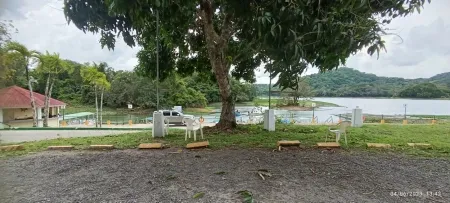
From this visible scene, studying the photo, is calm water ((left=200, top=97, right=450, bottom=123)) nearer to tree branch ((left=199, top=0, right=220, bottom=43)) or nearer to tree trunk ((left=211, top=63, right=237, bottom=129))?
tree trunk ((left=211, top=63, right=237, bottom=129))

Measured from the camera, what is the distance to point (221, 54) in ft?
16.3

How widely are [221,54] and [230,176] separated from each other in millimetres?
3054

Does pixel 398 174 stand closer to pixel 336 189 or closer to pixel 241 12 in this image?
pixel 336 189

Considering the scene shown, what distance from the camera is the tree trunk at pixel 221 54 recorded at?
467 centimetres

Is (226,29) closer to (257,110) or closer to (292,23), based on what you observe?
(292,23)

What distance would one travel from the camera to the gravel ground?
2.01 meters

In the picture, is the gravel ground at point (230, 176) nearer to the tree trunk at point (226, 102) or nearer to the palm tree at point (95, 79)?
the tree trunk at point (226, 102)

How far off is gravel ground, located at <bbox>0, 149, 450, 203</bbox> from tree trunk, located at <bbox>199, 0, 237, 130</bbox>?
2038 millimetres

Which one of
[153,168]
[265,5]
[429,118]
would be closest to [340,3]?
[265,5]

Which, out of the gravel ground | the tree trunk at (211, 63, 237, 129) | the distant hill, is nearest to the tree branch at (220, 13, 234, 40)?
the tree trunk at (211, 63, 237, 129)

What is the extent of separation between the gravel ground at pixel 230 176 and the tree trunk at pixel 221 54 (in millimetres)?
2038

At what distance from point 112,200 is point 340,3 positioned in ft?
8.00

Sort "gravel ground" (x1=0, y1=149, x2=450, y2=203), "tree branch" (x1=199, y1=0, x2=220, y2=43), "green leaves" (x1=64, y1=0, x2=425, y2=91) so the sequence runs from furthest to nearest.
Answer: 1. "tree branch" (x1=199, y1=0, x2=220, y2=43)
2. "gravel ground" (x1=0, y1=149, x2=450, y2=203)
3. "green leaves" (x1=64, y1=0, x2=425, y2=91)
